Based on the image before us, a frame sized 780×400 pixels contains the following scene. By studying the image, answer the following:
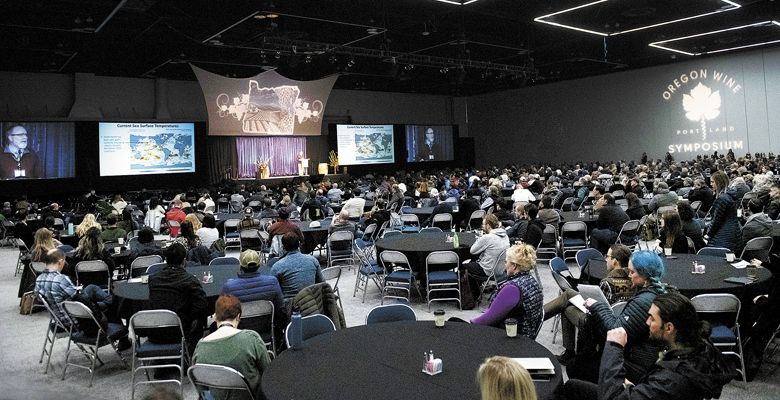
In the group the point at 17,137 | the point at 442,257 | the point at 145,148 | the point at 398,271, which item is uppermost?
the point at 17,137

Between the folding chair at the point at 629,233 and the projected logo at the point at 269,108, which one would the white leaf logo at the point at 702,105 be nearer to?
the projected logo at the point at 269,108

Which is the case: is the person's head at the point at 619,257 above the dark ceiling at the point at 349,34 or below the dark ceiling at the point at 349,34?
below

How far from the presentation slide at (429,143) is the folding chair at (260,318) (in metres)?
24.7

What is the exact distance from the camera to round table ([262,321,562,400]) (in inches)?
107

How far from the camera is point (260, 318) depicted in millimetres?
4699

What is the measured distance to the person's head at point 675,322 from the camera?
2637 millimetres

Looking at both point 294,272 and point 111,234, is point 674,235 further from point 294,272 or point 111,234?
point 111,234

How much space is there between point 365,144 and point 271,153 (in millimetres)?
4820

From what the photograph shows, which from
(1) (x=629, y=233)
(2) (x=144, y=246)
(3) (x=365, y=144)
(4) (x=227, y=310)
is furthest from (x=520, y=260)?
(3) (x=365, y=144)

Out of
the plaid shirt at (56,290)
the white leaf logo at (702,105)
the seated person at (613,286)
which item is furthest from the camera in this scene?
the white leaf logo at (702,105)

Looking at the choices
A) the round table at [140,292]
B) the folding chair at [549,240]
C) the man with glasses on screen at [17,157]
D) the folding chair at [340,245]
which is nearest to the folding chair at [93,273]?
the round table at [140,292]

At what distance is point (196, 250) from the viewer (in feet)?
22.7

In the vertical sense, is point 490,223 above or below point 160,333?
above

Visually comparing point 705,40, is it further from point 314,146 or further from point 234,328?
point 234,328
